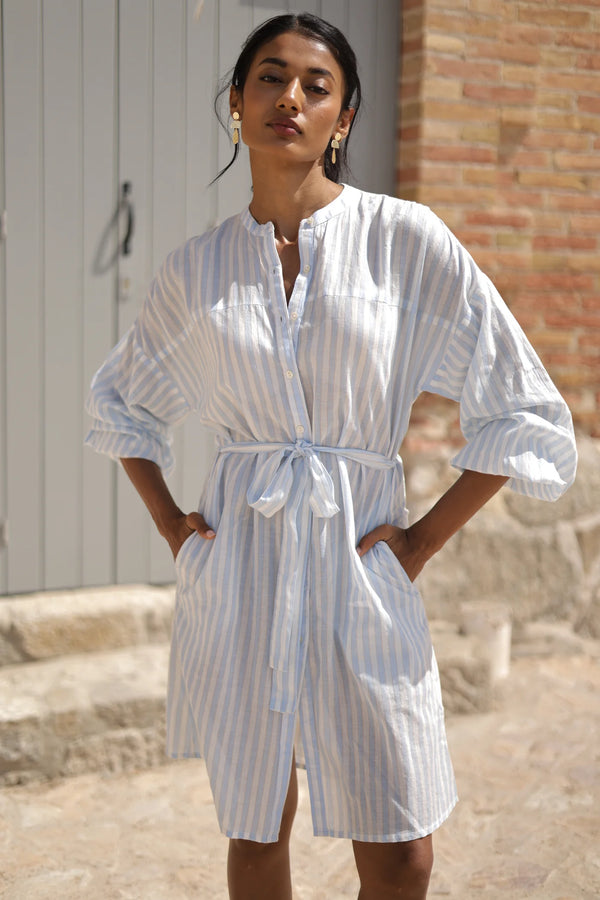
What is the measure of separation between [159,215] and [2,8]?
89 centimetres

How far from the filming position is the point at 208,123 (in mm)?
3883

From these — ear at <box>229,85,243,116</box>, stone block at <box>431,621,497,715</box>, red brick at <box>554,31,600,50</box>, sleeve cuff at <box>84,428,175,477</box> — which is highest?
red brick at <box>554,31,600,50</box>

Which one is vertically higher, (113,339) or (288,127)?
(288,127)

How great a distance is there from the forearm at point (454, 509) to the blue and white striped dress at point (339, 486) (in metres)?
0.05

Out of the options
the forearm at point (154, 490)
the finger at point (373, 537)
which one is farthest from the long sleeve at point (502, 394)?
the forearm at point (154, 490)

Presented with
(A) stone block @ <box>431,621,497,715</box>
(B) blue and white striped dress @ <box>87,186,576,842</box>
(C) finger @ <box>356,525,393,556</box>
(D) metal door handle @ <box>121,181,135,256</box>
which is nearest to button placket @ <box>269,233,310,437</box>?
(B) blue and white striped dress @ <box>87,186,576,842</box>

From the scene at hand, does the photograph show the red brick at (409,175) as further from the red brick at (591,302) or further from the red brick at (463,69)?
the red brick at (591,302)

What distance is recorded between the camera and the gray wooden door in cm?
366

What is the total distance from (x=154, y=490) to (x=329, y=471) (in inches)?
19.7

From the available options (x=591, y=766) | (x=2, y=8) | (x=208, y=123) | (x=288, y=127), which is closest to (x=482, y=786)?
(x=591, y=766)

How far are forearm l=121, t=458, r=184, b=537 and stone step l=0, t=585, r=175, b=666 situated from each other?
5.46 feet

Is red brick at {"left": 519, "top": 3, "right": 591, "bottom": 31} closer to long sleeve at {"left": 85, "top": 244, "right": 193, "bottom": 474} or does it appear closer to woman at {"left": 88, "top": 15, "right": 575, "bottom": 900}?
woman at {"left": 88, "top": 15, "right": 575, "bottom": 900}

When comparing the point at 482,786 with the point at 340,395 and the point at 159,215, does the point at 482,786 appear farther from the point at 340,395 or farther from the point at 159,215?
the point at 159,215

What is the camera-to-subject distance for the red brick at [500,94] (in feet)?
13.2
